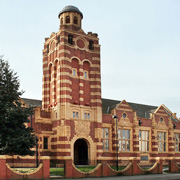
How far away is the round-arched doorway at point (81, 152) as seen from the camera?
43.1 m

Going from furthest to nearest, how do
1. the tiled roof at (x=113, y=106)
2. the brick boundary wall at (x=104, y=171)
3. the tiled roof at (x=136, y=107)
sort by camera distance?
the tiled roof at (x=136, y=107), the tiled roof at (x=113, y=106), the brick boundary wall at (x=104, y=171)

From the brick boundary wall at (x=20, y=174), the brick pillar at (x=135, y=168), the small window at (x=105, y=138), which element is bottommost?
the brick pillar at (x=135, y=168)

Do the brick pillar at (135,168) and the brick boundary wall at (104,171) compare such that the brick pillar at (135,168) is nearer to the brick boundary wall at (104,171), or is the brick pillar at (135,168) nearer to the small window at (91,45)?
the brick boundary wall at (104,171)

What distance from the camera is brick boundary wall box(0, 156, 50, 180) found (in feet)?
81.6

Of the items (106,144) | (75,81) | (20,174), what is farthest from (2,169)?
(106,144)

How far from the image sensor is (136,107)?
54.7 metres

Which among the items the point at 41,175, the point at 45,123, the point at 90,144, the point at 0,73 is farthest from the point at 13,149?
the point at 90,144

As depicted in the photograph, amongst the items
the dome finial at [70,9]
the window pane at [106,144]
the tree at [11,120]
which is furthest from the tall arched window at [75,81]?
the tree at [11,120]

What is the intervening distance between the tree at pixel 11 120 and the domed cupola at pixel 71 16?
16.4 metres

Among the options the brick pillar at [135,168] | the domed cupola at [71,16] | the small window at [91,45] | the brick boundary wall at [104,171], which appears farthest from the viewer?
the small window at [91,45]

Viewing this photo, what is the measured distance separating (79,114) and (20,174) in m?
17.5

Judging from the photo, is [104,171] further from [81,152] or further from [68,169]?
[81,152]

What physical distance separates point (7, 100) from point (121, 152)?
21707 millimetres

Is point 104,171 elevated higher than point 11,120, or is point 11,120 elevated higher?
point 11,120
